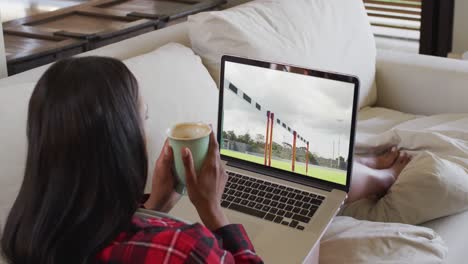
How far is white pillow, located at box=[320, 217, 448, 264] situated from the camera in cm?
140

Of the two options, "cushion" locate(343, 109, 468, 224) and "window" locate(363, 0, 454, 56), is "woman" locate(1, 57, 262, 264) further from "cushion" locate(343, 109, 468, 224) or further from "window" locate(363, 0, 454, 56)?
"window" locate(363, 0, 454, 56)

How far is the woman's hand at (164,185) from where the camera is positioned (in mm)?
1153

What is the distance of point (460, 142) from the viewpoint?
1.91 meters

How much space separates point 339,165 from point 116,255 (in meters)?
0.63

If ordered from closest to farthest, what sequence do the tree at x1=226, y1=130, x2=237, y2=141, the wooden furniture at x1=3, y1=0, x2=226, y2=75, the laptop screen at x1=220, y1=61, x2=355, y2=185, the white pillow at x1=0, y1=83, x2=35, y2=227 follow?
the white pillow at x1=0, y1=83, x2=35, y2=227, the laptop screen at x1=220, y1=61, x2=355, y2=185, the tree at x1=226, y1=130, x2=237, y2=141, the wooden furniture at x1=3, y1=0, x2=226, y2=75

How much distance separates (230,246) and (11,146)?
1.69ft

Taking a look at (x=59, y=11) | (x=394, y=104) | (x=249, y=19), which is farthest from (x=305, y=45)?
(x=59, y=11)

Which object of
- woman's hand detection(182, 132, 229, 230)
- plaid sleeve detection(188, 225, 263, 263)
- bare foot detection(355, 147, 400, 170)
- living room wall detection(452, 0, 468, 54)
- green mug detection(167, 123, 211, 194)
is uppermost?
green mug detection(167, 123, 211, 194)

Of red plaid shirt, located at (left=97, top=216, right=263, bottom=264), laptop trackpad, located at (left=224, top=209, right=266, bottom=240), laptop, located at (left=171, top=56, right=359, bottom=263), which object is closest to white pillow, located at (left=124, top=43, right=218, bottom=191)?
laptop, located at (left=171, top=56, right=359, bottom=263)

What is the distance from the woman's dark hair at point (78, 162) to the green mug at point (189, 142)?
6.0 inches

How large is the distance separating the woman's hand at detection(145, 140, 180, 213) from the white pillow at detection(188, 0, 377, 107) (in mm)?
766

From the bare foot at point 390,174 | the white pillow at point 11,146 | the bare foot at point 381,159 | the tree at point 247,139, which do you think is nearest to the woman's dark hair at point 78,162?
the white pillow at point 11,146

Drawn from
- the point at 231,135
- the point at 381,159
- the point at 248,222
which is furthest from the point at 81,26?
the point at 248,222

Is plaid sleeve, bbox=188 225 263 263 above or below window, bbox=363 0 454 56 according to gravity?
above
